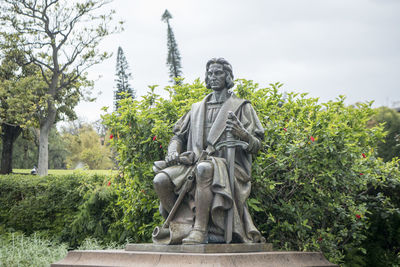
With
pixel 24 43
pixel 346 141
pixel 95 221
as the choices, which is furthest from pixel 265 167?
pixel 24 43

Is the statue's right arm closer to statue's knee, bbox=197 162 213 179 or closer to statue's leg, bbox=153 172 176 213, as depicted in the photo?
statue's leg, bbox=153 172 176 213

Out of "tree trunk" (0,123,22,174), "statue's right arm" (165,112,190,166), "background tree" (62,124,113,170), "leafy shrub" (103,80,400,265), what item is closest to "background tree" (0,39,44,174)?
"tree trunk" (0,123,22,174)

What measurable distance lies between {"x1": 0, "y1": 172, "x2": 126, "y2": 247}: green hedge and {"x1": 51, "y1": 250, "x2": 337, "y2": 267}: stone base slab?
13.3 feet

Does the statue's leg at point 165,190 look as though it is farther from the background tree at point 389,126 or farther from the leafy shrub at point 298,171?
the background tree at point 389,126

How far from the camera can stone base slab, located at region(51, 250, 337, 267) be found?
422 cm

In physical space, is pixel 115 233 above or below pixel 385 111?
below

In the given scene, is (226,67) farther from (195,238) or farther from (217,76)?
(195,238)

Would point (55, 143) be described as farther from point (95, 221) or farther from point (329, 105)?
point (329, 105)

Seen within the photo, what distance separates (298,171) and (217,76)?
6.64 ft

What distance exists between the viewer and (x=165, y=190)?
504cm

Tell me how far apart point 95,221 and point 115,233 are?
0.78 m

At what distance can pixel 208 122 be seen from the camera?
18.1ft

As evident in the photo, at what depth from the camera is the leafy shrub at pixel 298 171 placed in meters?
6.70

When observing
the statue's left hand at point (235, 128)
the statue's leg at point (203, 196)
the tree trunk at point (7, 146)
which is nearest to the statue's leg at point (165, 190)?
the statue's leg at point (203, 196)
